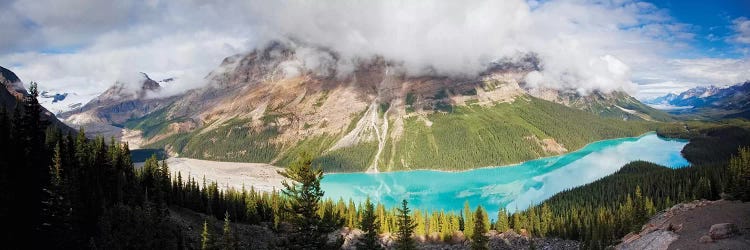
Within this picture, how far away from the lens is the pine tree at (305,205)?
27000 mm

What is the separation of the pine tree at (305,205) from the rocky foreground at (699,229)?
38.1 meters

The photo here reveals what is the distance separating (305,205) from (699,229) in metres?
46.9

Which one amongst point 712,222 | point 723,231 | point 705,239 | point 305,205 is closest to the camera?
point 305,205

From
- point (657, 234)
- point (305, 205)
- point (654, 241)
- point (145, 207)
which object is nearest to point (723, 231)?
point (654, 241)

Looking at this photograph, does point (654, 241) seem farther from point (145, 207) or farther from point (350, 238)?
point (145, 207)

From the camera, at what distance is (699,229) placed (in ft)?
166

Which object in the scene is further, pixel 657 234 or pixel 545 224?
pixel 545 224

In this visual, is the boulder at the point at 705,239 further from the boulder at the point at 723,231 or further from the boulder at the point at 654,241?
the boulder at the point at 654,241

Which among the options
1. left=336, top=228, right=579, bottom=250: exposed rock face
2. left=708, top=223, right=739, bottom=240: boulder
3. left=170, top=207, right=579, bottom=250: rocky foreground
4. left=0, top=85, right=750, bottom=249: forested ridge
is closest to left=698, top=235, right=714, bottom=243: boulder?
left=708, top=223, right=739, bottom=240: boulder

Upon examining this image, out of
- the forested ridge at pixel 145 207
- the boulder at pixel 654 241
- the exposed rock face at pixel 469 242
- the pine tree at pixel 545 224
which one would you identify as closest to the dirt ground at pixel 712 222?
the boulder at pixel 654 241

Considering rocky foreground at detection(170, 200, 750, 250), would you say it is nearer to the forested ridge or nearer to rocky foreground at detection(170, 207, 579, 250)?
rocky foreground at detection(170, 207, 579, 250)

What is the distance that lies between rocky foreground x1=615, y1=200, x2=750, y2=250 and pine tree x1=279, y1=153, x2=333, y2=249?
3810 cm

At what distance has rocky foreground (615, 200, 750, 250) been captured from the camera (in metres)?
43.6

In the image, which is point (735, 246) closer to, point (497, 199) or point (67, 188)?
point (67, 188)
